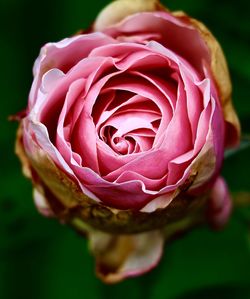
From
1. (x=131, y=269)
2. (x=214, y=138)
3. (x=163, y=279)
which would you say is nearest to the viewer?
(x=214, y=138)

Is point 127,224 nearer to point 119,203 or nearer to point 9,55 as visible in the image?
point 119,203

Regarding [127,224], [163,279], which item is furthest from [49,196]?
[163,279]

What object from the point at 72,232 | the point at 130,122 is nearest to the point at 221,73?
the point at 130,122

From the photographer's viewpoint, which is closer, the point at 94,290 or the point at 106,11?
the point at 106,11

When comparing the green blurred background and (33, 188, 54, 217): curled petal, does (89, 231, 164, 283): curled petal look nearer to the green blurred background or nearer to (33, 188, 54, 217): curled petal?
(33, 188, 54, 217): curled petal

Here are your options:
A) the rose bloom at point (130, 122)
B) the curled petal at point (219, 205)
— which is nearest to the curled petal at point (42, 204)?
the rose bloom at point (130, 122)

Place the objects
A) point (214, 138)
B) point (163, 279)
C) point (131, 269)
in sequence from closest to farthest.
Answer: point (214, 138), point (131, 269), point (163, 279)

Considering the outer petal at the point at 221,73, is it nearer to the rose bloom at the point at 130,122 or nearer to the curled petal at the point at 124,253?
the rose bloom at the point at 130,122
